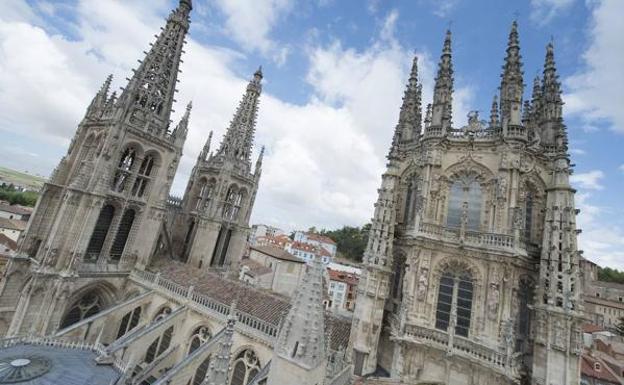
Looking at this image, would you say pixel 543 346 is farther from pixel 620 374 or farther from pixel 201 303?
pixel 620 374

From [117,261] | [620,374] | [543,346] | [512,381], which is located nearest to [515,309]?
[543,346]

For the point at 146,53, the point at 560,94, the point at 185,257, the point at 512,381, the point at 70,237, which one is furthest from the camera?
the point at 185,257

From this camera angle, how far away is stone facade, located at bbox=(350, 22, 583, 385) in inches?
551

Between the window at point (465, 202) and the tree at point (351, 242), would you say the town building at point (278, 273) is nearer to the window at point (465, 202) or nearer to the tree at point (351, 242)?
the window at point (465, 202)

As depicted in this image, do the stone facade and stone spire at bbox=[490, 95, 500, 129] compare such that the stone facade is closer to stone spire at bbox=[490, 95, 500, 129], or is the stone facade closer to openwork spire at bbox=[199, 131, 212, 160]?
stone spire at bbox=[490, 95, 500, 129]

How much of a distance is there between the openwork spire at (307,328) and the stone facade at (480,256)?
7009 millimetres

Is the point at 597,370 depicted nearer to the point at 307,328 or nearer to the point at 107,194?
the point at 307,328

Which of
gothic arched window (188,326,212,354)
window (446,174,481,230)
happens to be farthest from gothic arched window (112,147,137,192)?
window (446,174,481,230)

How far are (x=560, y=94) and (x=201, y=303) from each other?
26.1m

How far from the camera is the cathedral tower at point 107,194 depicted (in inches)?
774

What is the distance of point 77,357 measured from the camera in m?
14.6

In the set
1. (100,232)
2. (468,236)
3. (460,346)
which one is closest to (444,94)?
(468,236)

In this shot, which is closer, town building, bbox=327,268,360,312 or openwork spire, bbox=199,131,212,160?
openwork spire, bbox=199,131,212,160

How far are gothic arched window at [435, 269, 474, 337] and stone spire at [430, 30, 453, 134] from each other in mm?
8692
